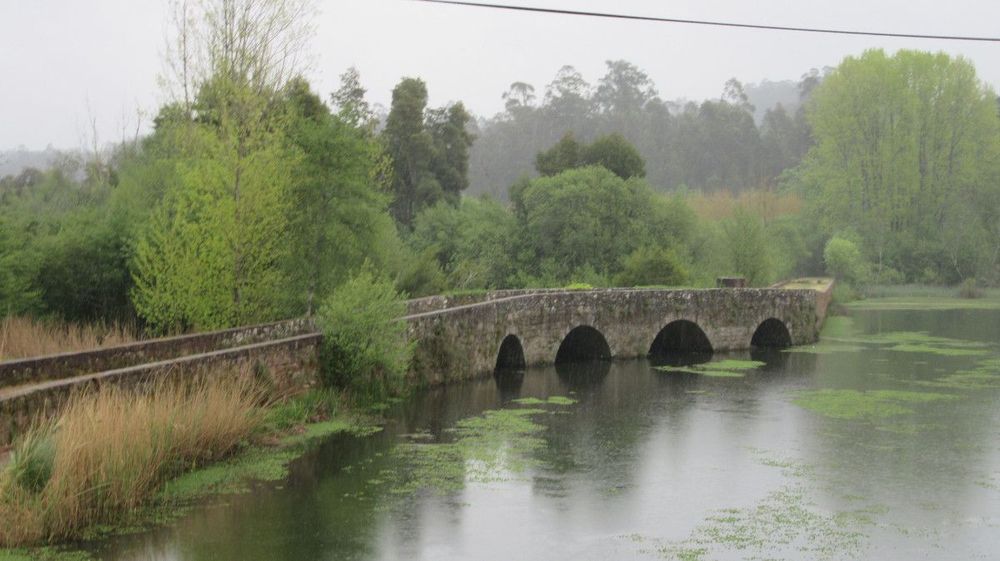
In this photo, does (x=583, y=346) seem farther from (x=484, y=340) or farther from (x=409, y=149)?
(x=409, y=149)

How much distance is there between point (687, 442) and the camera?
18906 mm

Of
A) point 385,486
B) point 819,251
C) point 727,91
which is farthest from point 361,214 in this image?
point 727,91

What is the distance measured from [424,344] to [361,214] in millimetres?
3423

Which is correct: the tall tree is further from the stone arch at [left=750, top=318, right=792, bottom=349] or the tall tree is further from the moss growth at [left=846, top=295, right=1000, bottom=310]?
the stone arch at [left=750, top=318, right=792, bottom=349]

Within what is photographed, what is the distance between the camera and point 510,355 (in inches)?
1121

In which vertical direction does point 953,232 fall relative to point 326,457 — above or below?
above

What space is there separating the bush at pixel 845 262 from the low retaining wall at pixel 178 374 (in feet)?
160

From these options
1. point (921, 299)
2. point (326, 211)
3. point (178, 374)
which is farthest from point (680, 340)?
point (921, 299)

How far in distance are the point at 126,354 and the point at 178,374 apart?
247 centimetres

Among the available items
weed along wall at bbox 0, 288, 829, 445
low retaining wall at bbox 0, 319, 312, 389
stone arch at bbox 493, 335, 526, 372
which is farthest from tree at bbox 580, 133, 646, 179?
low retaining wall at bbox 0, 319, 312, 389

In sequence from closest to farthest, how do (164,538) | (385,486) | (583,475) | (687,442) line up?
(164,538), (385,486), (583,475), (687,442)

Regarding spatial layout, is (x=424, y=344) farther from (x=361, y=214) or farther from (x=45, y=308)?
(x=45, y=308)

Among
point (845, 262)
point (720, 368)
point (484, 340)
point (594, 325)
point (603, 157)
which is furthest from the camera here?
point (845, 262)

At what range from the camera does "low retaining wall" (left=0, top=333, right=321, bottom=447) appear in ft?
43.3
